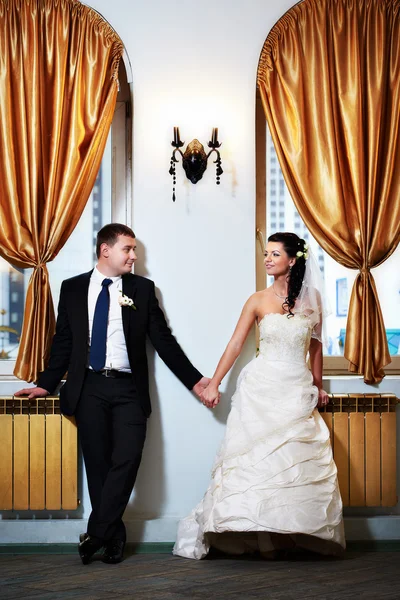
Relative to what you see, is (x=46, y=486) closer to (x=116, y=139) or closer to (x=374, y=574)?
(x=374, y=574)

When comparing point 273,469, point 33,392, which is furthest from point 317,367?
point 33,392

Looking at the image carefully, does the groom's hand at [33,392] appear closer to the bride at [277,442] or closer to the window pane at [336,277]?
the bride at [277,442]

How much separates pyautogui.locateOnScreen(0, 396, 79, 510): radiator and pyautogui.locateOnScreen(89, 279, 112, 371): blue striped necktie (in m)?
0.36

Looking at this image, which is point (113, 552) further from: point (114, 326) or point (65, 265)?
point (65, 265)

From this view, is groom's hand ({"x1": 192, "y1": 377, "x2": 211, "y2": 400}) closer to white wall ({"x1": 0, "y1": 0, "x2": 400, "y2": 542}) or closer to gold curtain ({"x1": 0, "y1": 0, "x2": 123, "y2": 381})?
white wall ({"x1": 0, "y1": 0, "x2": 400, "y2": 542})

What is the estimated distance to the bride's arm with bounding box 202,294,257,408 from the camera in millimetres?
Result: 3949

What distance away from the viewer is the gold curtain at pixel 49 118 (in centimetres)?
410

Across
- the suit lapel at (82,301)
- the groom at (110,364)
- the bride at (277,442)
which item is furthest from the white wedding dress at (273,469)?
the suit lapel at (82,301)

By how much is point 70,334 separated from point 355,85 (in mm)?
2156

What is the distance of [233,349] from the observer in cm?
395

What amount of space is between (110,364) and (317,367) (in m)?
1.14

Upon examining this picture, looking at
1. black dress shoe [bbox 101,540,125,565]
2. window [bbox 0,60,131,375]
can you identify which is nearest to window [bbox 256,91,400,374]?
window [bbox 0,60,131,375]

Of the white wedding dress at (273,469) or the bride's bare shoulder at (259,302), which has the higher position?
the bride's bare shoulder at (259,302)

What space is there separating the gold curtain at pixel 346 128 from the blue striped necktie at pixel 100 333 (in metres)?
1.25
